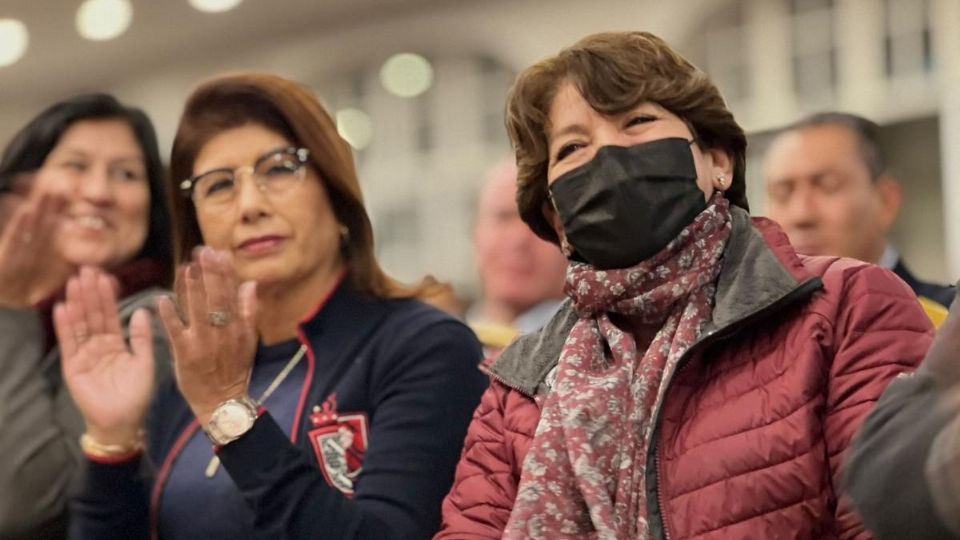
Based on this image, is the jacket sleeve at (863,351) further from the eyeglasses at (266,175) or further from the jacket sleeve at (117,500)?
the jacket sleeve at (117,500)

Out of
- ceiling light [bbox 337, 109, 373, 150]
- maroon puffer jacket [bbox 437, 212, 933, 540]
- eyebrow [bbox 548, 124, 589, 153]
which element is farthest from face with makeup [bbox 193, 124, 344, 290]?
ceiling light [bbox 337, 109, 373, 150]

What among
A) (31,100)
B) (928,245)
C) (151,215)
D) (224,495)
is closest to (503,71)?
(928,245)

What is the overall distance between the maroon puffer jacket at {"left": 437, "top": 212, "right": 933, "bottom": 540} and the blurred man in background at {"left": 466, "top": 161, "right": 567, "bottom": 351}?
175 centimetres

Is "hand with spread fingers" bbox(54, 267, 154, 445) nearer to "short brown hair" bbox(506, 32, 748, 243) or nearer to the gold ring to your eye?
the gold ring

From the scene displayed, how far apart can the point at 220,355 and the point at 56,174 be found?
96 centimetres

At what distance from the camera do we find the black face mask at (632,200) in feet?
6.57

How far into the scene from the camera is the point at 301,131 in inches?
107

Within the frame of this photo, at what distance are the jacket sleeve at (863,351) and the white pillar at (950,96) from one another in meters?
7.54

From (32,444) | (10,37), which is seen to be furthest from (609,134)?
(10,37)

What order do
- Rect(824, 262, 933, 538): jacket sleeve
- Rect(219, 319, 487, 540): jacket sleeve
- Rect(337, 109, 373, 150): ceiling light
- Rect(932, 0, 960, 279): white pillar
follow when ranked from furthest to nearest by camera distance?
Rect(337, 109, 373, 150): ceiling light → Rect(932, 0, 960, 279): white pillar → Rect(219, 319, 487, 540): jacket sleeve → Rect(824, 262, 933, 538): jacket sleeve

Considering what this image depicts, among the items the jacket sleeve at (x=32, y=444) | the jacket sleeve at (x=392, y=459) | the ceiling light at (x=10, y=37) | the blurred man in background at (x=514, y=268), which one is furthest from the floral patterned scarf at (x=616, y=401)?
the ceiling light at (x=10, y=37)

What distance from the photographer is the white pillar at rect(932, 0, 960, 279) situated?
30.3ft

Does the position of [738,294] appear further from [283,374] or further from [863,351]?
[283,374]

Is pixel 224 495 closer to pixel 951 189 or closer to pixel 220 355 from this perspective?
pixel 220 355
